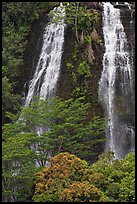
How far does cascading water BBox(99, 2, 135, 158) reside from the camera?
675 inches

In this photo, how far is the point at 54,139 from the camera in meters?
13.2

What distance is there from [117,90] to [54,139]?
6502 millimetres

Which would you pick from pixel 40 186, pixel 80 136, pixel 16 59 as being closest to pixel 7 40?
pixel 16 59

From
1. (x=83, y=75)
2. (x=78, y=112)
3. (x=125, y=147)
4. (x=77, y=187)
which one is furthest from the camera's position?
(x=83, y=75)

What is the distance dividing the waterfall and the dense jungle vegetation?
0.75 metres

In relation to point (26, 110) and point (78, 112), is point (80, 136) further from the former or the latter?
point (26, 110)

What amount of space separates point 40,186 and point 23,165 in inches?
77.3

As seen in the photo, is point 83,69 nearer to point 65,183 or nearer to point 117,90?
point 117,90

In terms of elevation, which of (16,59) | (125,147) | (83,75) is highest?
(16,59)

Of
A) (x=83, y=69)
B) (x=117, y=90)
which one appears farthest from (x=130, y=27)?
(x=117, y=90)

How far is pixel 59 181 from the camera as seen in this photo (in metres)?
9.48

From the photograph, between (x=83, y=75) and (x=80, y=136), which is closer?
(x=80, y=136)

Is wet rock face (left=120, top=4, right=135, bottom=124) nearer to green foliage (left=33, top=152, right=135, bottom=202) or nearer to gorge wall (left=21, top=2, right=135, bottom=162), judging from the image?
gorge wall (left=21, top=2, right=135, bottom=162)

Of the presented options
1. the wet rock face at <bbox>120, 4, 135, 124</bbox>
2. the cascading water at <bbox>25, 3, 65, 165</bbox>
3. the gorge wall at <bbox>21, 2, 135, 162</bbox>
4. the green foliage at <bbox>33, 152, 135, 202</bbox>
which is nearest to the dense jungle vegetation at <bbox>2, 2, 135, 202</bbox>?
the green foliage at <bbox>33, 152, 135, 202</bbox>
